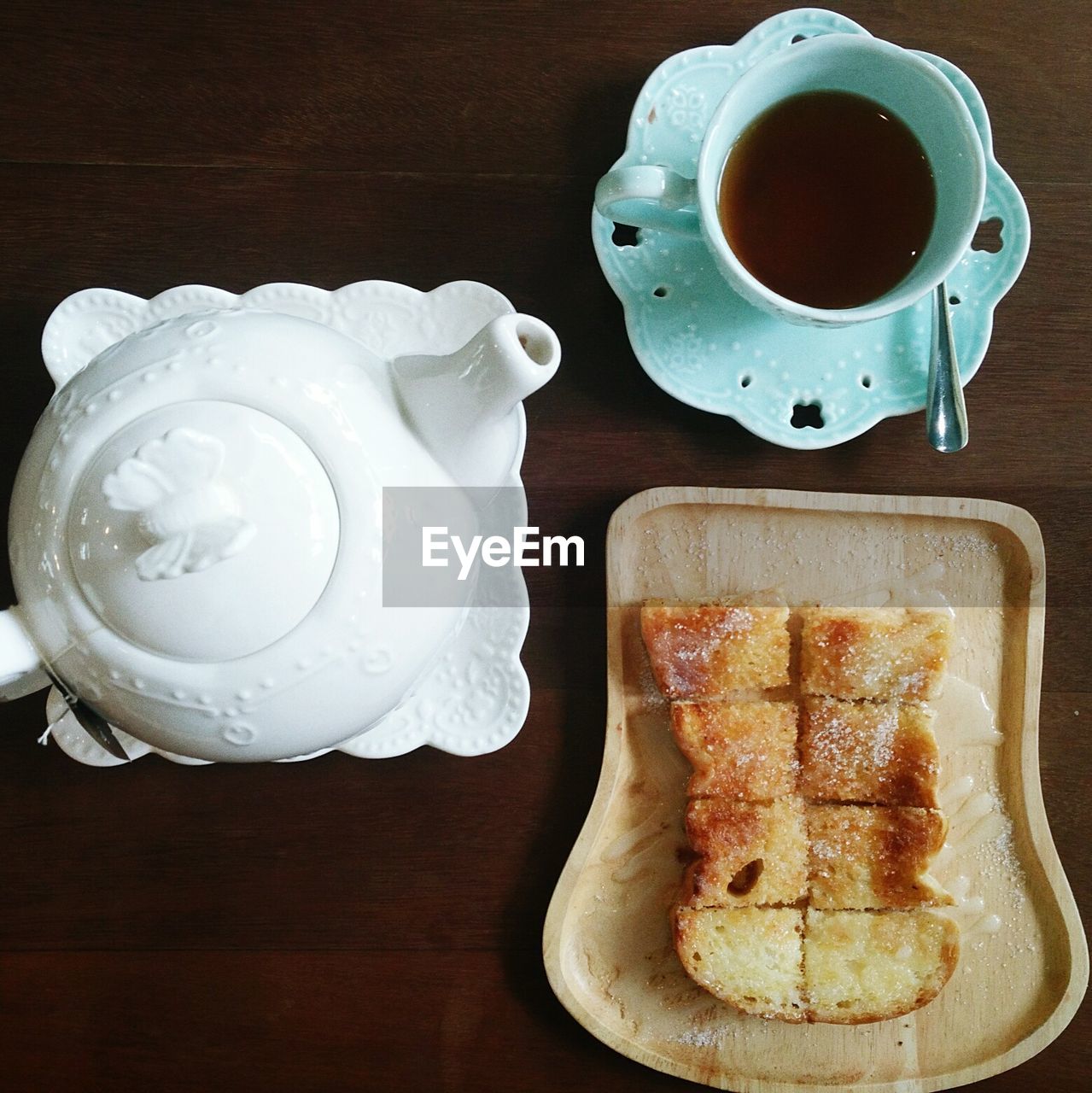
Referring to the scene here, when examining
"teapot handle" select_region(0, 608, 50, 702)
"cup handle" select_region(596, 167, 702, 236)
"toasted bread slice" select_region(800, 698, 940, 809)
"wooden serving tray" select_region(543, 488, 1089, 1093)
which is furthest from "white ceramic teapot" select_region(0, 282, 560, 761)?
"toasted bread slice" select_region(800, 698, 940, 809)

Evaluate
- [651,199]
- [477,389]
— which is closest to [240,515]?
[477,389]

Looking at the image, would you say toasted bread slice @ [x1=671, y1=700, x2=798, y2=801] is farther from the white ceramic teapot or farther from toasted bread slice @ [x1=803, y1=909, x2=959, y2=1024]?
the white ceramic teapot

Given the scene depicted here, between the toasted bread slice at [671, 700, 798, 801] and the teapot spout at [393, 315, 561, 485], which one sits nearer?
the teapot spout at [393, 315, 561, 485]

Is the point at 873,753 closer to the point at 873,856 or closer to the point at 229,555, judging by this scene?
the point at 873,856

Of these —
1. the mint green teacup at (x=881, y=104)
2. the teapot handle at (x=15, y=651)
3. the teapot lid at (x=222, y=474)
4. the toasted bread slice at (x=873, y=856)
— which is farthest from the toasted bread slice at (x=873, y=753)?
the teapot handle at (x=15, y=651)

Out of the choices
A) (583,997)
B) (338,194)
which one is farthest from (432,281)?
(583,997)

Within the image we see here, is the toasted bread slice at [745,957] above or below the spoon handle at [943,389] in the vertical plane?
below

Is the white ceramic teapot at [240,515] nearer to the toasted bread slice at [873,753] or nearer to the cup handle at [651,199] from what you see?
the cup handle at [651,199]

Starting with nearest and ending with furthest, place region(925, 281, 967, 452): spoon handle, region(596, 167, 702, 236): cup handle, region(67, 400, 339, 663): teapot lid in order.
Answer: region(67, 400, 339, 663): teapot lid, region(596, 167, 702, 236): cup handle, region(925, 281, 967, 452): spoon handle
